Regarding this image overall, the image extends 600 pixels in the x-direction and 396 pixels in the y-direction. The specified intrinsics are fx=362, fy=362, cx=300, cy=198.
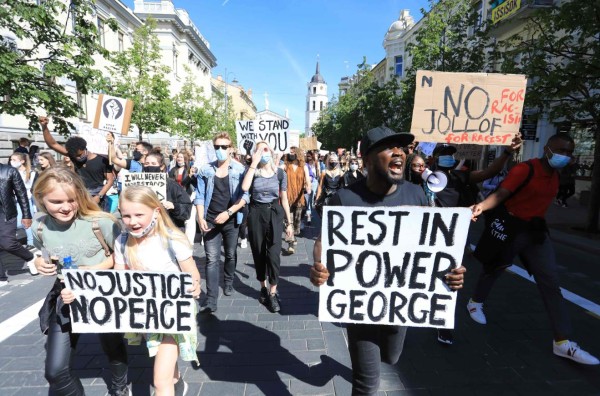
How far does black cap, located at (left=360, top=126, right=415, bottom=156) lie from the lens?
2.04m

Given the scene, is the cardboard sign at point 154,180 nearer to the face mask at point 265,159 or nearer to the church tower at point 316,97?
the face mask at point 265,159

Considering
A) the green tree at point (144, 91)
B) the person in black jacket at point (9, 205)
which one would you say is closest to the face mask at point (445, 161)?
the person in black jacket at point (9, 205)

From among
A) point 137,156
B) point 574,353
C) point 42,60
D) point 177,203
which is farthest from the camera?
point 137,156

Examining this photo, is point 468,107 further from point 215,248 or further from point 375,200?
point 215,248

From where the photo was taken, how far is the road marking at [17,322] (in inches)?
151

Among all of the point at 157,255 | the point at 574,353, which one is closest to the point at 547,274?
the point at 574,353

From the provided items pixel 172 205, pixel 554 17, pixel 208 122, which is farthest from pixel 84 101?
pixel 554 17

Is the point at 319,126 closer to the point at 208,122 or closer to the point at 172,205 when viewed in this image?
the point at 208,122

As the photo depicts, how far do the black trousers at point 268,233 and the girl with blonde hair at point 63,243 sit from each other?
2.12 meters

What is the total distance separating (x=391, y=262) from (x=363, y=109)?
88.7 ft

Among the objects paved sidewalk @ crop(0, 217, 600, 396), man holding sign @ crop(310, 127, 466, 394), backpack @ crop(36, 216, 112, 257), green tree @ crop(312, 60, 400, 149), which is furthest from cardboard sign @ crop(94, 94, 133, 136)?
green tree @ crop(312, 60, 400, 149)

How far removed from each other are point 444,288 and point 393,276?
0.31 m

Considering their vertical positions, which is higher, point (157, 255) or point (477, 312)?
point (157, 255)

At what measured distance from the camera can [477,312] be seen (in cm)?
404
